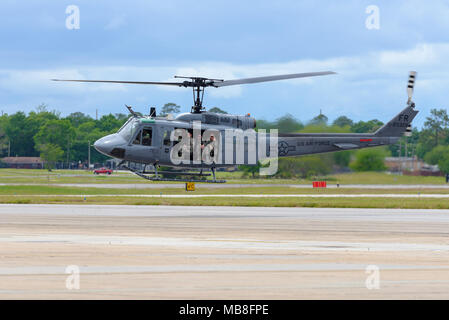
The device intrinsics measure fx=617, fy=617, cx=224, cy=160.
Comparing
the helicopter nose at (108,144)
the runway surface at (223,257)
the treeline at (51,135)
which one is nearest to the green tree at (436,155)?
the runway surface at (223,257)

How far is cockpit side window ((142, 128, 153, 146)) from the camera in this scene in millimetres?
26422

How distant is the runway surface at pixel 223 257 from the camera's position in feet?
36.7

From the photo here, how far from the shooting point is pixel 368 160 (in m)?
41.0

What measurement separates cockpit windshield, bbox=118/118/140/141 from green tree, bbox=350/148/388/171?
19.0 m

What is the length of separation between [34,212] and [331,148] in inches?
577

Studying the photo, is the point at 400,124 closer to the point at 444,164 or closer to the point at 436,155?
the point at 436,155

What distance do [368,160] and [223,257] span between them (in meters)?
27.7

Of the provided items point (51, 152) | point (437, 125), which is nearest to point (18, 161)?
point (51, 152)

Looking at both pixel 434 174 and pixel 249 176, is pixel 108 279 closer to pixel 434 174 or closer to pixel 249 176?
pixel 434 174

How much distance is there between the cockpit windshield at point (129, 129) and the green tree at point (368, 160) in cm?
1897

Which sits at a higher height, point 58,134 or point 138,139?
point 58,134

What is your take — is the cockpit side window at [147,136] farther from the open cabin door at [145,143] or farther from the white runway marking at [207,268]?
the white runway marking at [207,268]
